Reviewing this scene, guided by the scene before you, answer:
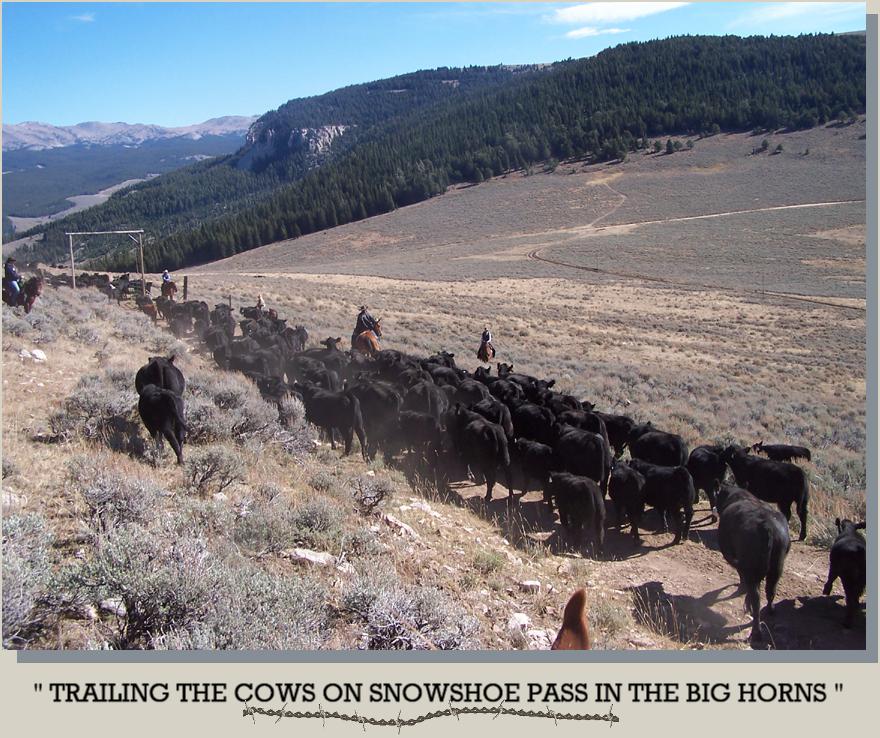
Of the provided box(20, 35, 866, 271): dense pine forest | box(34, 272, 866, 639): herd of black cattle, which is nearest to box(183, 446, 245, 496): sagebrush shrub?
box(34, 272, 866, 639): herd of black cattle

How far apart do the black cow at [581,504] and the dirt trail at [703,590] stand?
11.0 inches

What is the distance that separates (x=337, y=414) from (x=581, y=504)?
453 cm

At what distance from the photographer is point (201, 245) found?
98500mm

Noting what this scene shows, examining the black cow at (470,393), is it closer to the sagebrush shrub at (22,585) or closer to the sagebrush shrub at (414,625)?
the sagebrush shrub at (414,625)

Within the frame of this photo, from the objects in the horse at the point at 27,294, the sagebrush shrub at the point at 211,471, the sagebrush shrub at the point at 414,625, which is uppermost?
the horse at the point at 27,294

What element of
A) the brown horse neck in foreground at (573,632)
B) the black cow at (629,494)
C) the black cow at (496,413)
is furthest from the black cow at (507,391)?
the brown horse neck in foreground at (573,632)

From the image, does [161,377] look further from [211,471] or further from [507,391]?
[507,391]

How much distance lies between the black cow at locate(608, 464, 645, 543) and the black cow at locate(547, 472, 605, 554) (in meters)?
0.60

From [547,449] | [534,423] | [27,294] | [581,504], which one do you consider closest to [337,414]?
[547,449]

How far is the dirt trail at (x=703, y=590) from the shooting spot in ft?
21.9

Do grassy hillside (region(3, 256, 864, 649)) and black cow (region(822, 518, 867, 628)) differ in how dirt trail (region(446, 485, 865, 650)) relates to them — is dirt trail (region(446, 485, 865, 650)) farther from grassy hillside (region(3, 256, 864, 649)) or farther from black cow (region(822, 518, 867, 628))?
black cow (region(822, 518, 867, 628))

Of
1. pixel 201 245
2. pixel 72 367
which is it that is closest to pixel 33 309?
pixel 72 367
